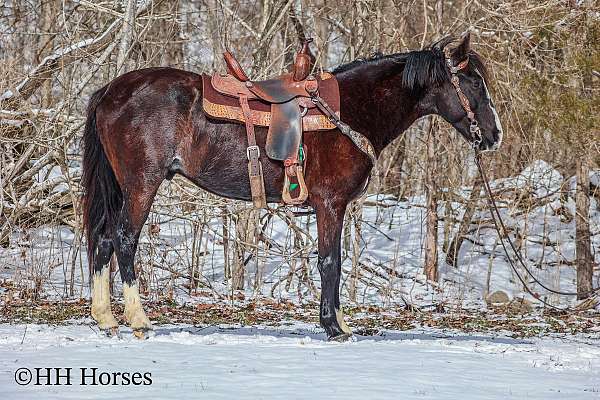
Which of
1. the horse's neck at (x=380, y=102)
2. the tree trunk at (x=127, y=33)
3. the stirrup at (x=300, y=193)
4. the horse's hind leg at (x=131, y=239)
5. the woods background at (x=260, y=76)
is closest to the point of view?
the horse's hind leg at (x=131, y=239)

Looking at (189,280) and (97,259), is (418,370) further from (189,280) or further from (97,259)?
(189,280)

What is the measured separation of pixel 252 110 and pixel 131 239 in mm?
1240

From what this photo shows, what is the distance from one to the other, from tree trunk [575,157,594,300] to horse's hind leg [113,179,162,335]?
6.53 m

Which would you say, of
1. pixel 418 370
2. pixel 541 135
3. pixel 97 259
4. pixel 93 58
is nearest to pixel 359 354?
pixel 418 370

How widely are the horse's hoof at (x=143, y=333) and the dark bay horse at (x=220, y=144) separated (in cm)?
5

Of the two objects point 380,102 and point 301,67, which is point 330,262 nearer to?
point 380,102

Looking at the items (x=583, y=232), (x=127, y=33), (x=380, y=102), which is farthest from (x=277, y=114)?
(x=583, y=232)

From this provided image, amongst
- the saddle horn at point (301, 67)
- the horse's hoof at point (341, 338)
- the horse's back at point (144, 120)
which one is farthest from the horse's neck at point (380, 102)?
the horse's hoof at point (341, 338)

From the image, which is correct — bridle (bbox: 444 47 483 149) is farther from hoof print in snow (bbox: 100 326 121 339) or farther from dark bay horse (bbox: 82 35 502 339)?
hoof print in snow (bbox: 100 326 121 339)

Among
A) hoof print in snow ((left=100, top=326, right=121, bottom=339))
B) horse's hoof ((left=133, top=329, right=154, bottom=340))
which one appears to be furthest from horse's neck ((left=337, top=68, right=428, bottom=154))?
hoof print in snow ((left=100, top=326, right=121, bottom=339))

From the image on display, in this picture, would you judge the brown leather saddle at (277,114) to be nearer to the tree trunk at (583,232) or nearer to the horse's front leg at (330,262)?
the horse's front leg at (330,262)

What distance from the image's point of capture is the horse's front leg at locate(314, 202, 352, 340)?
5.84m

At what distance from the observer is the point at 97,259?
594 cm

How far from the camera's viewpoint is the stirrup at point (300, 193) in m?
5.79
